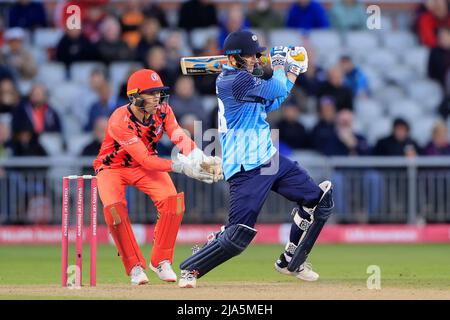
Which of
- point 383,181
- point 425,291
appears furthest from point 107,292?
point 383,181

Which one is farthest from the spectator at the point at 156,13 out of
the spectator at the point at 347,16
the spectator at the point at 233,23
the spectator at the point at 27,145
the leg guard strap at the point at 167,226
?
the leg guard strap at the point at 167,226

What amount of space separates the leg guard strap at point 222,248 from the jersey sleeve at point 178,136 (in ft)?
3.72

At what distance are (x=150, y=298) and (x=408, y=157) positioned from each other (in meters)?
9.35

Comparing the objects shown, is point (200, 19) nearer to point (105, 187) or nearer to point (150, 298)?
point (105, 187)

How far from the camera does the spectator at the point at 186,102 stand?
19.1 m

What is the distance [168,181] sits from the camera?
12.3 metres

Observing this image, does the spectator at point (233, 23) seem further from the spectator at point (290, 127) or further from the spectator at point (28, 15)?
the spectator at point (28, 15)

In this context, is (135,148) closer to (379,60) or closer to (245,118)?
(245,118)

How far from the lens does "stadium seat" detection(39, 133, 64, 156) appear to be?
1941cm

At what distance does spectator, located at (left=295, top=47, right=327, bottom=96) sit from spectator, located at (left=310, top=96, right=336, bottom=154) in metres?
0.69

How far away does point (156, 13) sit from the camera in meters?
21.2

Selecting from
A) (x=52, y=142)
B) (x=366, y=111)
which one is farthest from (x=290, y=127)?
(x=52, y=142)

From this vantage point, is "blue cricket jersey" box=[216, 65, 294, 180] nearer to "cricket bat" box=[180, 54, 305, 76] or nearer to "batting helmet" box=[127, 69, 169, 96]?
"cricket bat" box=[180, 54, 305, 76]

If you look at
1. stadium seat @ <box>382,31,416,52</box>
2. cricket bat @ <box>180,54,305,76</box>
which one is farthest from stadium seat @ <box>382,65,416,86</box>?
cricket bat @ <box>180,54,305,76</box>
